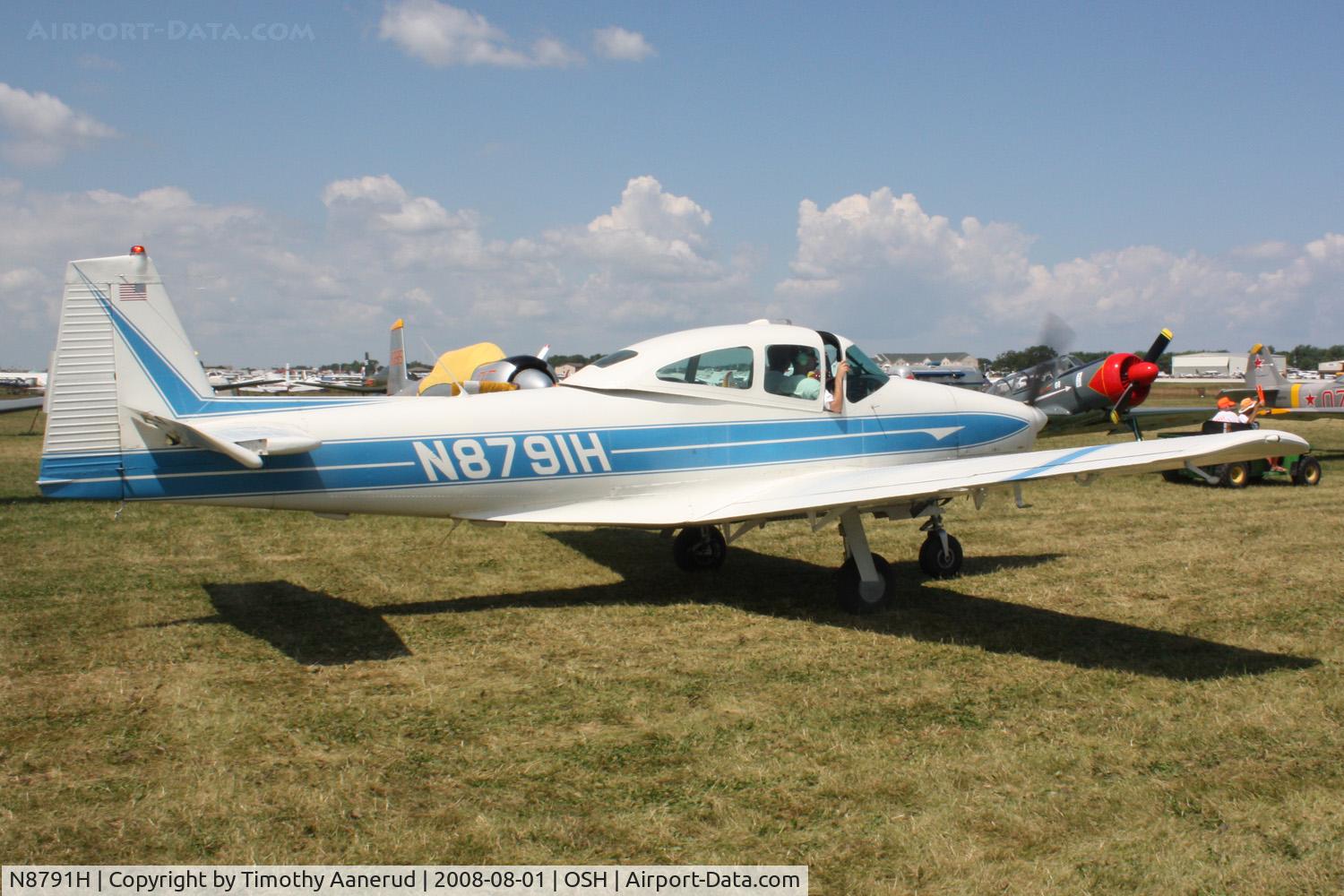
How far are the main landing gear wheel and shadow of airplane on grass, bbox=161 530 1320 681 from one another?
135 millimetres

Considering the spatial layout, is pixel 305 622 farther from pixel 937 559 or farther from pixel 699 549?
pixel 937 559

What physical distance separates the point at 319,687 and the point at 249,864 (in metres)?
2.12

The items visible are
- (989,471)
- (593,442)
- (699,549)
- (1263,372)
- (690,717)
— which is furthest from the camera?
(1263,372)

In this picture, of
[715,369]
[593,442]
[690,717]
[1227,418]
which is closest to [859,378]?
[715,369]

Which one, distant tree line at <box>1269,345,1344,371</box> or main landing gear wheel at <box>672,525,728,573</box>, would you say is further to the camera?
distant tree line at <box>1269,345,1344,371</box>

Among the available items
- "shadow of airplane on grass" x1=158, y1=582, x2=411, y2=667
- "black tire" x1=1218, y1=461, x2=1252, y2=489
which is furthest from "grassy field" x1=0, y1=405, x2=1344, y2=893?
"black tire" x1=1218, y1=461, x2=1252, y2=489

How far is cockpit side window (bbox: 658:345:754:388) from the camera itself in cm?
774

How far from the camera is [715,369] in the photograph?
25.7ft

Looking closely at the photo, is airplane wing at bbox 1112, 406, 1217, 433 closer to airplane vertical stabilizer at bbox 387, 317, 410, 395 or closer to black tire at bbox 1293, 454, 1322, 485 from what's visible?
black tire at bbox 1293, 454, 1322, 485

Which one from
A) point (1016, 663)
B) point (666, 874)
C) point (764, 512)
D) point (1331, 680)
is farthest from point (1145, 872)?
point (764, 512)

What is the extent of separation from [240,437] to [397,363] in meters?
13.7

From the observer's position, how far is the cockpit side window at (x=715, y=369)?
25.4ft

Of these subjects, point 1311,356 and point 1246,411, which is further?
point 1311,356

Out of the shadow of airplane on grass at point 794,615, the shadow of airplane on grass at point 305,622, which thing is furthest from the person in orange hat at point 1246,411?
the shadow of airplane on grass at point 305,622
